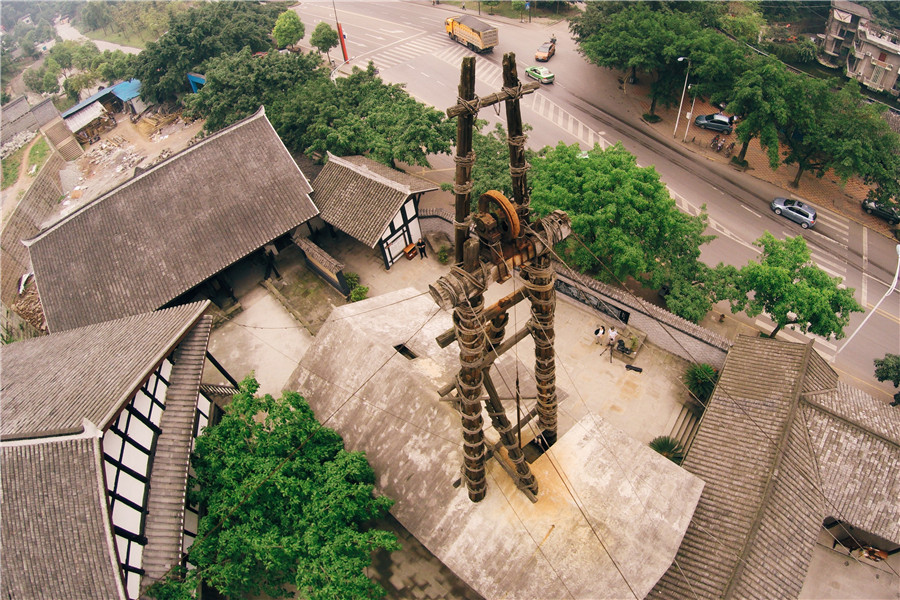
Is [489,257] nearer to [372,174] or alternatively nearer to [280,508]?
[280,508]

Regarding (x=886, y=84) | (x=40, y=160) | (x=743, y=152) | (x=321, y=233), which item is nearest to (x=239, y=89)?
(x=321, y=233)

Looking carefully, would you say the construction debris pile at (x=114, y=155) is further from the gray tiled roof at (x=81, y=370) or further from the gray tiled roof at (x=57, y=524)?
the gray tiled roof at (x=57, y=524)

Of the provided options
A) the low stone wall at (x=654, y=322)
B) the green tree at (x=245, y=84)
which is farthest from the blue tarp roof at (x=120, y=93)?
the low stone wall at (x=654, y=322)

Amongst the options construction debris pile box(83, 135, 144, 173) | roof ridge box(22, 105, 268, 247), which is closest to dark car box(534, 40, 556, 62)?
roof ridge box(22, 105, 268, 247)

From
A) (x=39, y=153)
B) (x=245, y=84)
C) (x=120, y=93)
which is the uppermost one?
(x=245, y=84)

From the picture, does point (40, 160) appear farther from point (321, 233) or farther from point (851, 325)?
point (851, 325)

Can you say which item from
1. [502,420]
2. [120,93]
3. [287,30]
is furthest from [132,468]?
[120,93]
